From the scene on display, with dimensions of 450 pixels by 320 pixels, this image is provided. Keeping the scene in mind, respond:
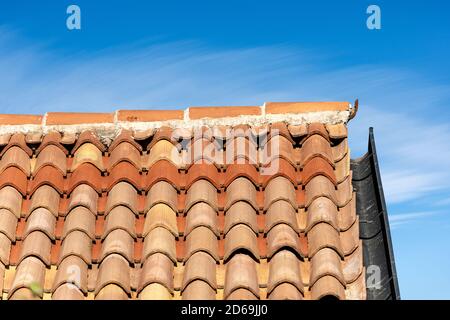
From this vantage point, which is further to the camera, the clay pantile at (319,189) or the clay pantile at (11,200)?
the clay pantile at (11,200)

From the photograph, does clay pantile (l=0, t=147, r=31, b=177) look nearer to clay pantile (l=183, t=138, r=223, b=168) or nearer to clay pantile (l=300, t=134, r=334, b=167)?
clay pantile (l=183, t=138, r=223, b=168)

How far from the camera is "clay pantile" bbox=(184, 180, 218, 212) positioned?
7426 mm

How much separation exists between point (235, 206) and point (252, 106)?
1.31 meters

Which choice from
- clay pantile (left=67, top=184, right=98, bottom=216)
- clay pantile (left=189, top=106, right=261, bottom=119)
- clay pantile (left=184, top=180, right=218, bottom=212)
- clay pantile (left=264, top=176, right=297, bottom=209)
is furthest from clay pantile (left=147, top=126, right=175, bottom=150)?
clay pantile (left=264, top=176, right=297, bottom=209)

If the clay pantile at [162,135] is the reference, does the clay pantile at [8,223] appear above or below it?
below

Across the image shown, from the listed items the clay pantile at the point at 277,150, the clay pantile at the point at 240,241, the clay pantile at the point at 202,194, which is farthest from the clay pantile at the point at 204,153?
the clay pantile at the point at 240,241

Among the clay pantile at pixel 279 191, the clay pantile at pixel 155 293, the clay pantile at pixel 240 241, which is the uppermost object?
the clay pantile at pixel 279 191

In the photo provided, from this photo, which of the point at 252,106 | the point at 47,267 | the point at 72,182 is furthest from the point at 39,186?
the point at 252,106

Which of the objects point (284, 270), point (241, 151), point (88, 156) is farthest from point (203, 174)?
point (284, 270)

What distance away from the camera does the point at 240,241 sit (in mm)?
6977

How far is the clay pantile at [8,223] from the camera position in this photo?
730 cm

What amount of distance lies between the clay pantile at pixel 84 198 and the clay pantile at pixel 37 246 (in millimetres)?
395

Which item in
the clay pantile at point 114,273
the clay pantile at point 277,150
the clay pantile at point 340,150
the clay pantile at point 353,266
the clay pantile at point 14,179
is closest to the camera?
the clay pantile at point 114,273

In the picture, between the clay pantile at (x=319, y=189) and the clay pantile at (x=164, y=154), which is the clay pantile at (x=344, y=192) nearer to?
the clay pantile at (x=319, y=189)
